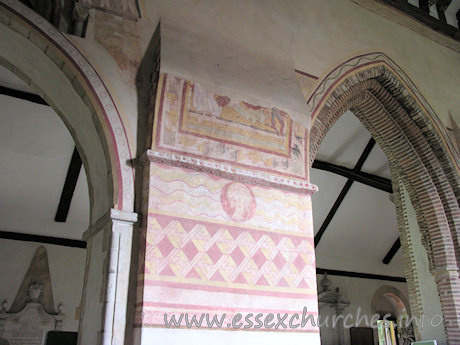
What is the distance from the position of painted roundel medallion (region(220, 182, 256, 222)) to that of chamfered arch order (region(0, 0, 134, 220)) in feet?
2.43

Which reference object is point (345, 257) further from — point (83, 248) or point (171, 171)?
point (171, 171)

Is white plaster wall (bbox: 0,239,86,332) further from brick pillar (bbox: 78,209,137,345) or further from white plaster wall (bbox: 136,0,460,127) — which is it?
white plaster wall (bbox: 136,0,460,127)

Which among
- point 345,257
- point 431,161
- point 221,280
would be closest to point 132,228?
point 221,280

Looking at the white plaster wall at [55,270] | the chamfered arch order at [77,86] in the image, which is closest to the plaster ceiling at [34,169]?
the white plaster wall at [55,270]

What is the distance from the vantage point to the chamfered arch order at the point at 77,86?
3.47 meters

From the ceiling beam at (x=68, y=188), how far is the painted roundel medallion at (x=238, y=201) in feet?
16.2

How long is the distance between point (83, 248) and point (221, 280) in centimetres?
665

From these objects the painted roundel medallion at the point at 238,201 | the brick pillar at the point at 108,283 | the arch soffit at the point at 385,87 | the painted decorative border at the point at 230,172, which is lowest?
the brick pillar at the point at 108,283

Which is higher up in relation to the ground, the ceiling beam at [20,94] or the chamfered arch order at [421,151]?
the ceiling beam at [20,94]

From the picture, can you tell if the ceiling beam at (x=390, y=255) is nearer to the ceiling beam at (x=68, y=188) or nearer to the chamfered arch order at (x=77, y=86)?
the ceiling beam at (x=68, y=188)

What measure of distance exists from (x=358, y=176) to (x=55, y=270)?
6.65 metres

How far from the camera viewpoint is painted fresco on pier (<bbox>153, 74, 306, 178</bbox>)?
12.2 feet

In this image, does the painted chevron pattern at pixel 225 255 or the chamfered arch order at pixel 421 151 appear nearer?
the painted chevron pattern at pixel 225 255

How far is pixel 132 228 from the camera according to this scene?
345 centimetres
